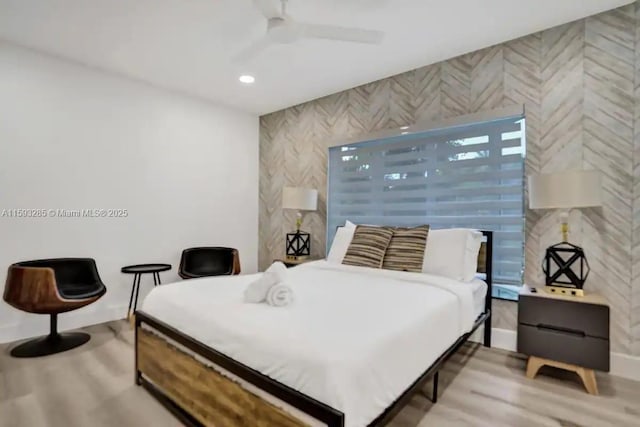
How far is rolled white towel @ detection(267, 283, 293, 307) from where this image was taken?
72.4 inches

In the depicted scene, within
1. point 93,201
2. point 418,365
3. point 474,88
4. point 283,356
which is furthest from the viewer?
point 93,201

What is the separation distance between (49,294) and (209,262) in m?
1.74

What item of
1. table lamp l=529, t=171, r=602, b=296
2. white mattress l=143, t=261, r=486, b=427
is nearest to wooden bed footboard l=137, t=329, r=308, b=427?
white mattress l=143, t=261, r=486, b=427

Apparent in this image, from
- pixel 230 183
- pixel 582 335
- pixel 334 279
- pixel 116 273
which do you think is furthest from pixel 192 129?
pixel 582 335

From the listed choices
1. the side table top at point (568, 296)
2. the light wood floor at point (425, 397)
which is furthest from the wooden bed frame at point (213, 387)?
the side table top at point (568, 296)

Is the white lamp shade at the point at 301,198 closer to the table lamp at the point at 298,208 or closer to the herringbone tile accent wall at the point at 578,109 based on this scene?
the table lamp at the point at 298,208

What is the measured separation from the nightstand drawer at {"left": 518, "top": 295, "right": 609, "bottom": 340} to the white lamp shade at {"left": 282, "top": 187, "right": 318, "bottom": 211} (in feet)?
8.13

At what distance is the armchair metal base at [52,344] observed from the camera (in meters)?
2.77

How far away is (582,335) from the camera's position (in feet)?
7.45

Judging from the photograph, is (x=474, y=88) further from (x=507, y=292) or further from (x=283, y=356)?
(x=283, y=356)

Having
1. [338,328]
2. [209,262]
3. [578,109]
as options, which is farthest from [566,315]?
[209,262]

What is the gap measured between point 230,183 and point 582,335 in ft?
13.8

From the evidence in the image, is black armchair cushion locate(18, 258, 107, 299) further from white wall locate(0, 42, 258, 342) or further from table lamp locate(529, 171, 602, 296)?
table lamp locate(529, 171, 602, 296)

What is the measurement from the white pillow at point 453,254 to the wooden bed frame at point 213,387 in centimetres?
58
